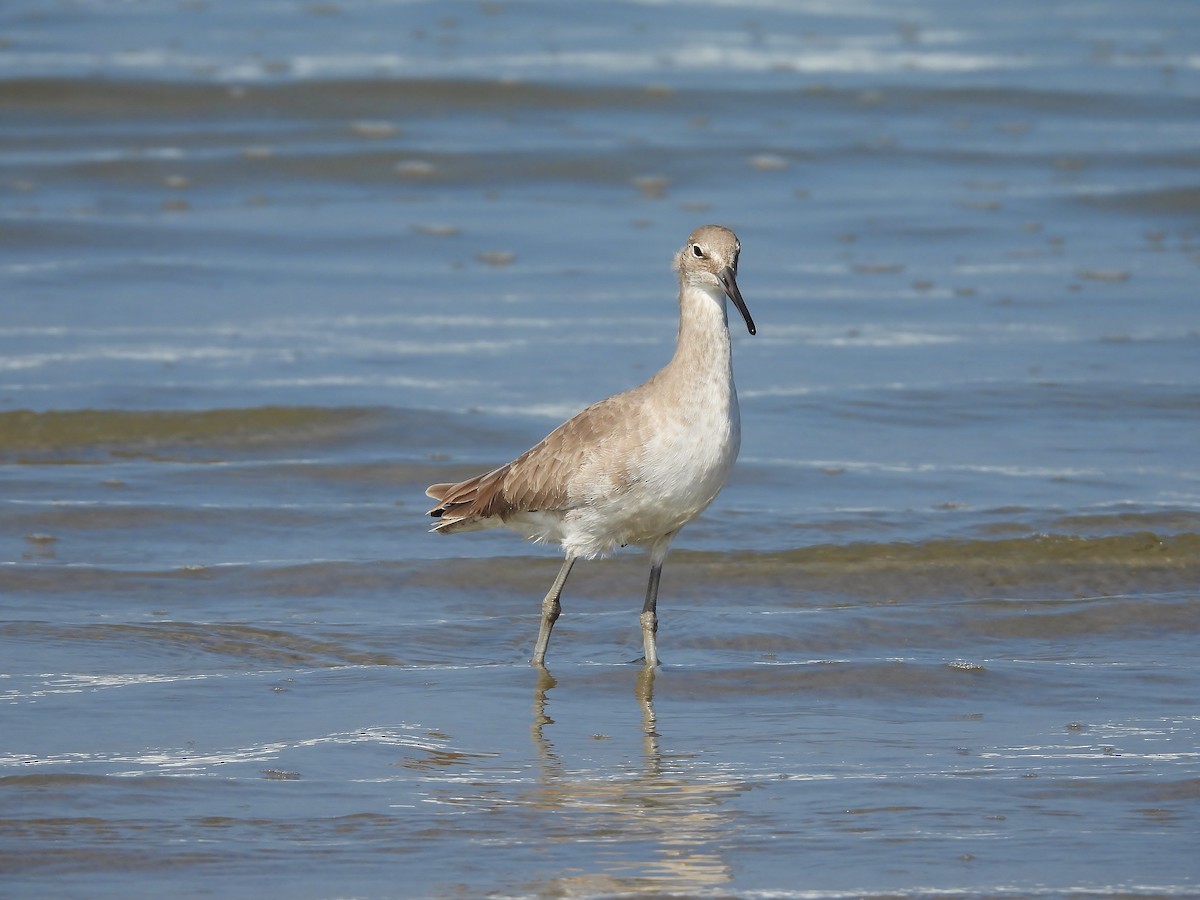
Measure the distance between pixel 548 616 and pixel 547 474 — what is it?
59 cm

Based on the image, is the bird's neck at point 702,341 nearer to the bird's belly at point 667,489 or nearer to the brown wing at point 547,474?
the bird's belly at point 667,489

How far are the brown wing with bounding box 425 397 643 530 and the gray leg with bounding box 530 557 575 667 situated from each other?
32 centimetres

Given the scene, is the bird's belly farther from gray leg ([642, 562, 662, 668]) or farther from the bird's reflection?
the bird's reflection

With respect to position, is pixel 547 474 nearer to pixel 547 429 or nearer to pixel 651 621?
pixel 651 621

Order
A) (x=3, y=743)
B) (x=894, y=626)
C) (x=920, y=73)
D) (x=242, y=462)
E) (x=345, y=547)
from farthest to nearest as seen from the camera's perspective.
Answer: (x=920, y=73) < (x=242, y=462) < (x=345, y=547) < (x=894, y=626) < (x=3, y=743)

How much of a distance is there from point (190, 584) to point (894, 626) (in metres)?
3.15

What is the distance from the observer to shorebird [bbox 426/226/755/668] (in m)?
7.13

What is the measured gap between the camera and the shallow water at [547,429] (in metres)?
5.83

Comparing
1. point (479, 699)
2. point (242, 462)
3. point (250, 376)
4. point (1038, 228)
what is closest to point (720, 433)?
point (479, 699)

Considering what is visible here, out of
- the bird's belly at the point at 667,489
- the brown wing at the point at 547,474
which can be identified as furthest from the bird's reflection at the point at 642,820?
the brown wing at the point at 547,474

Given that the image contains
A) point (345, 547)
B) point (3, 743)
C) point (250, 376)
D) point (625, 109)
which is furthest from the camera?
point (625, 109)

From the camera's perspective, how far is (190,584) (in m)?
8.54

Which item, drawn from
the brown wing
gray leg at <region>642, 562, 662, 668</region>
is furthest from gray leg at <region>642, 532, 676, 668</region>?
the brown wing

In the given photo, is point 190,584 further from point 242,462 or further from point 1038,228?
point 1038,228
